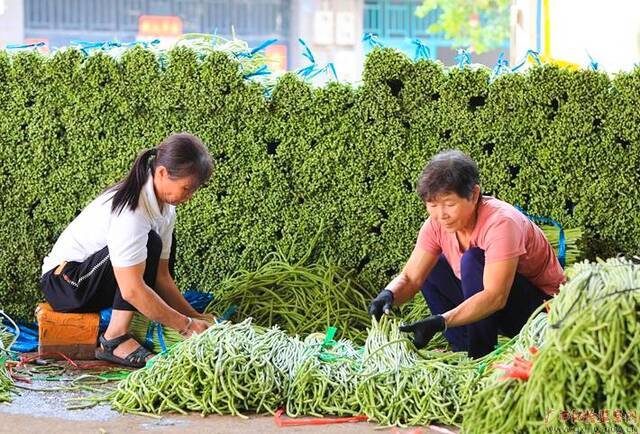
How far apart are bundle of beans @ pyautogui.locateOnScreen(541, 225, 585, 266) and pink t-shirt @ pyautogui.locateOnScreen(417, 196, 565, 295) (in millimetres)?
796

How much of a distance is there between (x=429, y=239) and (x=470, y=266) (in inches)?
10.9

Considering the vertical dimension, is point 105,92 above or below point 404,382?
above

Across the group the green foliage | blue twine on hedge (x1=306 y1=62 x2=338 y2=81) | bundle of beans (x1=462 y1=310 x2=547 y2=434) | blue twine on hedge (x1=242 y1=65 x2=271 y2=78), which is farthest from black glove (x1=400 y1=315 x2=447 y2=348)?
the green foliage

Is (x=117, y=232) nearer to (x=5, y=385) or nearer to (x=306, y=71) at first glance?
(x=5, y=385)

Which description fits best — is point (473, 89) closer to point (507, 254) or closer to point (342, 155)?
point (342, 155)

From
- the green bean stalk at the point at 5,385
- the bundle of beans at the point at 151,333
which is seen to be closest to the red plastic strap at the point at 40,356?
the bundle of beans at the point at 151,333

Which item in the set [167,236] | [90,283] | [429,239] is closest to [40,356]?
[90,283]

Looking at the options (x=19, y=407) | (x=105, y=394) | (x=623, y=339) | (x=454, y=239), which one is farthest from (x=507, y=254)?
(x=19, y=407)

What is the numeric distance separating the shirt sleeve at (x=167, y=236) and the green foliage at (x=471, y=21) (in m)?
12.1

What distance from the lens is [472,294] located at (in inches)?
179

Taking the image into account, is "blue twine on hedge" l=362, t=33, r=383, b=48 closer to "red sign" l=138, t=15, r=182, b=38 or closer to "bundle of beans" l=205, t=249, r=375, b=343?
"bundle of beans" l=205, t=249, r=375, b=343

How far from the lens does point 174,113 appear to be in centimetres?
582

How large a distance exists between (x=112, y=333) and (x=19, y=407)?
0.89 m

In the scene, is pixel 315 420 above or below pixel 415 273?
below
